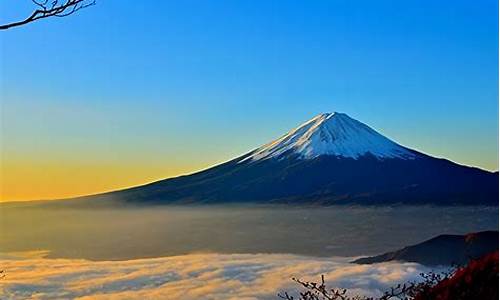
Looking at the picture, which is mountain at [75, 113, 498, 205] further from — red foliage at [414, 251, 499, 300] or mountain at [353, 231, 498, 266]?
red foliage at [414, 251, 499, 300]

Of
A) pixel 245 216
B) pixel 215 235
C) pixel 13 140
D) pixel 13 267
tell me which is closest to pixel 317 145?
pixel 245 216

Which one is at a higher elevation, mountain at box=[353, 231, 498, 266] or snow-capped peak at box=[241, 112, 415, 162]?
snow-capped peak at box=[241, 112, 415, 162]

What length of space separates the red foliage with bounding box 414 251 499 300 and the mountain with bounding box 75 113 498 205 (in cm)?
1899

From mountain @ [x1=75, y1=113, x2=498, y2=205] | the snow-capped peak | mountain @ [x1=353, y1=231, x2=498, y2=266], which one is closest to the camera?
mountain @ [x1=353, y1=231, x2=498, y2=266]

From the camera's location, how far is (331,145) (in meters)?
33.1

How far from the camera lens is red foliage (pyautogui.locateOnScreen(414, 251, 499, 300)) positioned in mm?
1993

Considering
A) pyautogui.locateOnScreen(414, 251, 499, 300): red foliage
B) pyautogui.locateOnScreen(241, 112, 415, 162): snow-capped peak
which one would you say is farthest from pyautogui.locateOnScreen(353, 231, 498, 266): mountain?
pyautogui.locateOnScreen(414, 251, 499, 300): red foliage

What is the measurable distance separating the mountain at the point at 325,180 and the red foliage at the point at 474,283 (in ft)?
62.3

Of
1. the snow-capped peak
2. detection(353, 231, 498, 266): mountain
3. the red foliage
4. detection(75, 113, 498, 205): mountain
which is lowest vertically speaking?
detection(353, 231, 498, 266): mountain

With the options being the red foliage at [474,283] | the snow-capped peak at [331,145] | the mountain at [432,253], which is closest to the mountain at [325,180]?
the snow-capped peak at [331,145]

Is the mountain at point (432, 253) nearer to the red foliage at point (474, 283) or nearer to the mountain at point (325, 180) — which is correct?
the mountain at point (325, 180)

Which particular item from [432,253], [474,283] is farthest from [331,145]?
[474,283]

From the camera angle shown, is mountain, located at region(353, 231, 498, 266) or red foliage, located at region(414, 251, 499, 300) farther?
mountain, located at region(353, 231, 498, 266)

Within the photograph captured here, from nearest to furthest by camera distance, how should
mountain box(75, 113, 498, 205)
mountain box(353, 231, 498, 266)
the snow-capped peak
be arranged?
mountain box(353, 231, 498, 266)
mountain box(75, 113, 498, 205)
the snow-capped peak
